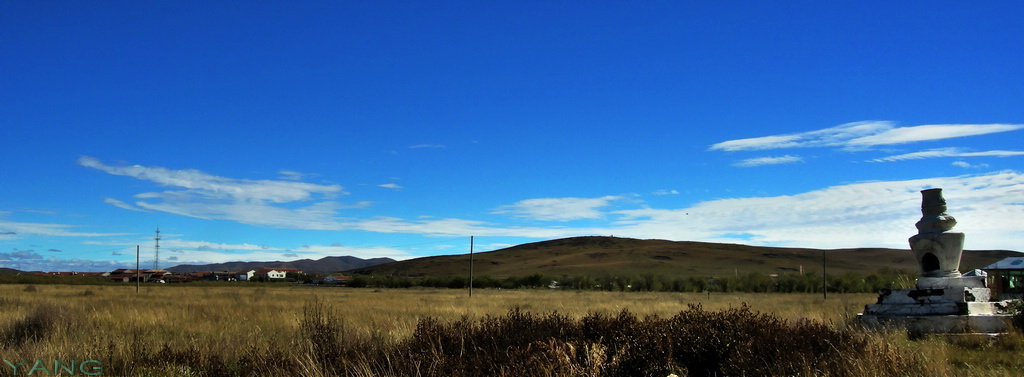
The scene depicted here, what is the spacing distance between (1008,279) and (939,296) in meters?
9.03

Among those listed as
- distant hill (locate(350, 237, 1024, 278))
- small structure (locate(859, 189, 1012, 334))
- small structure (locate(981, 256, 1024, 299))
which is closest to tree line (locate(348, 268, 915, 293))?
distant hill (locate(350, 237, 1024, 278))

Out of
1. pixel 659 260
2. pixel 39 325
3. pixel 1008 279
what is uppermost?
pixel 1008 279

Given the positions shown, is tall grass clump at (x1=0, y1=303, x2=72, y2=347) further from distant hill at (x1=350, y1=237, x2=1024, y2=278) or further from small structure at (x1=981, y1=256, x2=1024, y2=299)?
distant hill at (x1=350, y1=237, x2=1024, y2=278)

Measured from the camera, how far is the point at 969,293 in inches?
461

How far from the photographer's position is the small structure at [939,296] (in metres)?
11.2

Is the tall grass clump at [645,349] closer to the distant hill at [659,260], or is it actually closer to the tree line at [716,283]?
the tree line at [716,283]

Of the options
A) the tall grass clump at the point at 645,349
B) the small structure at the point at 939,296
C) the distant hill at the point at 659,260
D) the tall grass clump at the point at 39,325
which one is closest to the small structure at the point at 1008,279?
the small structure at the point at 939,296

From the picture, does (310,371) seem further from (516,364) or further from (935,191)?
(935,191)

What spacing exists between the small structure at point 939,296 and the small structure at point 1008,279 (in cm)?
300

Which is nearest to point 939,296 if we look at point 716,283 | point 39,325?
point 39,325

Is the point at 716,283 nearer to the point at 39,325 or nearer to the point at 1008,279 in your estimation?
the point at 1008,279

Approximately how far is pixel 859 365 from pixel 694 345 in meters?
1.55

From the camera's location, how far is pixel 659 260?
440 feet

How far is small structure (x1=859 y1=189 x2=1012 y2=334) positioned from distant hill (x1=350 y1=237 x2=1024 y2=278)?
318ft
